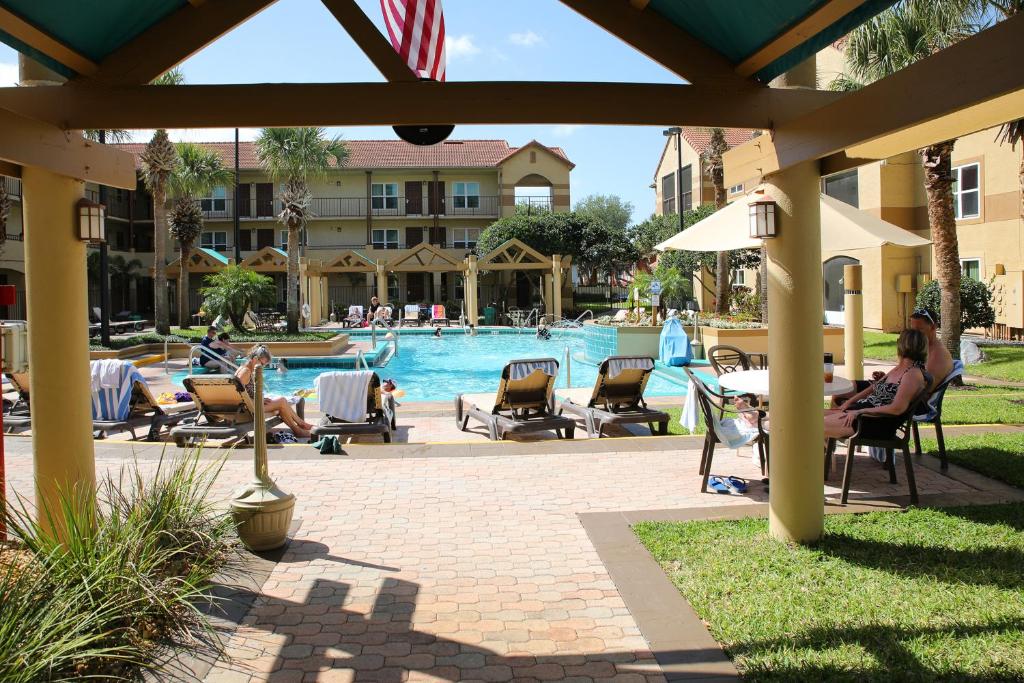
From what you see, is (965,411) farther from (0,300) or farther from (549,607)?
(0,300)

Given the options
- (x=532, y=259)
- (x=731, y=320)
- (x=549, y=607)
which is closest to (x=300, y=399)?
(x=549, y=607)

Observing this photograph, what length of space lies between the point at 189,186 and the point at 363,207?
13.5 metres

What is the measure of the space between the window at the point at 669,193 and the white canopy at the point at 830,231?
119ft

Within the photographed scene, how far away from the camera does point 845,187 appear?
27.9 metres

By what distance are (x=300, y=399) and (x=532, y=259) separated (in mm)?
23644

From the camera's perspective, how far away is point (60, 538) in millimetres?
4113

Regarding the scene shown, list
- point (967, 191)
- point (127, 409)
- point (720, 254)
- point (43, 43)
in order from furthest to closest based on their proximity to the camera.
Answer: point (720, 254), point (967, 191), point (127, 409), point (43, 43)

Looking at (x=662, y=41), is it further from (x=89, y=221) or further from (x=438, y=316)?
(x=438, y=316)

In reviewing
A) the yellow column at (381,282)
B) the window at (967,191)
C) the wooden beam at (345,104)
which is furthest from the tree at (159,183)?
the window at (967,191)

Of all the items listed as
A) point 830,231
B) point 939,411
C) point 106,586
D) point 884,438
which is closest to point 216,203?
point 830,231

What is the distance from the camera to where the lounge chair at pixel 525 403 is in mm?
9016

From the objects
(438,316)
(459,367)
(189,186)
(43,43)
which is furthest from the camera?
(438,316)

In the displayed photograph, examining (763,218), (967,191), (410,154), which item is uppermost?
(410,154)

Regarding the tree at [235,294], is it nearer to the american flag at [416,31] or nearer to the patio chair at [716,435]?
the patio chair at [716,435]
